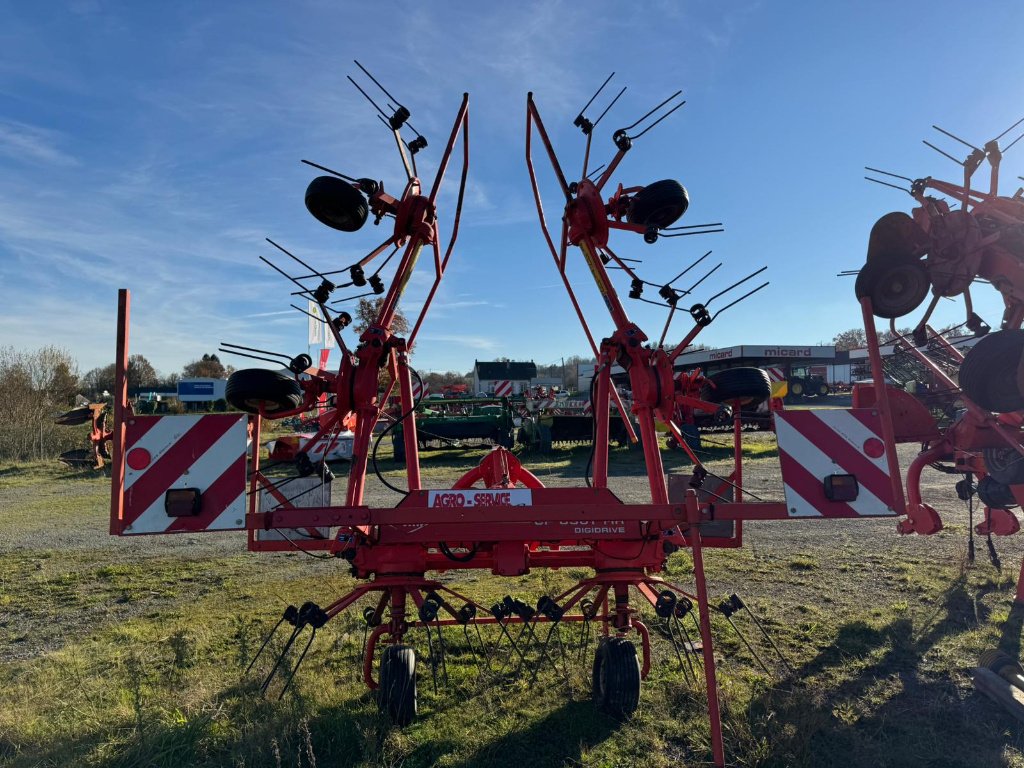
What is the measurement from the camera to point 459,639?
439cm

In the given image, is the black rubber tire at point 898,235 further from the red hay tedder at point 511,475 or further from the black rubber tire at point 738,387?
the black rubber tire at point 738,387

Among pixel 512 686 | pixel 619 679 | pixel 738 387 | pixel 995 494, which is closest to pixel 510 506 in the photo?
pixel 619 679

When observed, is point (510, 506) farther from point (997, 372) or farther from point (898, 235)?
point (898, 235)

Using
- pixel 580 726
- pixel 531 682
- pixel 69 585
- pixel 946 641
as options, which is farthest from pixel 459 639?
pixel 69 585

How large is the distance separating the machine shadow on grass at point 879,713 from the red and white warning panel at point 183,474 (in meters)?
2.80

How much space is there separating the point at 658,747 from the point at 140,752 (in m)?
2.50

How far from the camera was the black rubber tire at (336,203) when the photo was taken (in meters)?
3.21

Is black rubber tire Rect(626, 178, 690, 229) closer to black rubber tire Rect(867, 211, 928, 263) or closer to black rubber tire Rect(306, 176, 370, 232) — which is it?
black rubber tire Rect(306, 176, 370, 232)

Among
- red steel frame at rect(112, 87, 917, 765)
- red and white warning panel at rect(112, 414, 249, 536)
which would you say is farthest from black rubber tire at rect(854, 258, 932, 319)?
red and white warning panel at rect(112, 414, 249, 536)

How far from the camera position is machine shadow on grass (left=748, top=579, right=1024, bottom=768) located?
9.33ft

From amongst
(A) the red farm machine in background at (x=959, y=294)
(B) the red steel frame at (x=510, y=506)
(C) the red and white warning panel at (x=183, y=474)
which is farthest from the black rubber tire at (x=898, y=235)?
(C) the red and white warning panel at (x=183, y=474)

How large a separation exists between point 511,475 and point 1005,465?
12.6 feet

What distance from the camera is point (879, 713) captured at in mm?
3262

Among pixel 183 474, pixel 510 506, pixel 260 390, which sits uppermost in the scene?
pixel 260 390
